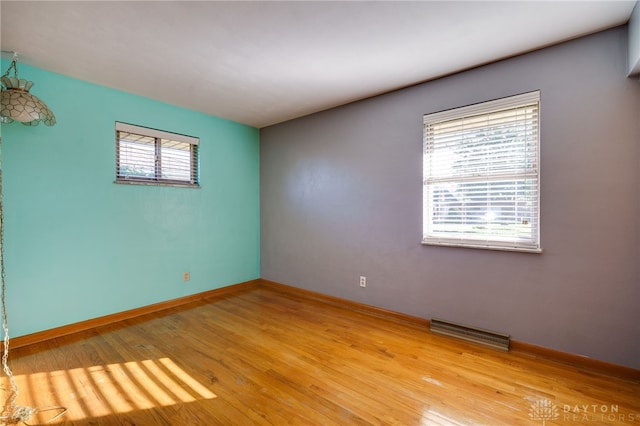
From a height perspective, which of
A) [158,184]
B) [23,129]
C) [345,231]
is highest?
[23,129]

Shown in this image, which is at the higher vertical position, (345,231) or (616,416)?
(345,231)

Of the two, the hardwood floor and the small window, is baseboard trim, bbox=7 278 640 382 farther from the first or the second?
the small window

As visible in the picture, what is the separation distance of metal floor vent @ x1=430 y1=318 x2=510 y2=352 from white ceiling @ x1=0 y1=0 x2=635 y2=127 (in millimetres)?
2492

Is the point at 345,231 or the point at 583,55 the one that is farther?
the point at 345,231

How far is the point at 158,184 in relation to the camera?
3506mm

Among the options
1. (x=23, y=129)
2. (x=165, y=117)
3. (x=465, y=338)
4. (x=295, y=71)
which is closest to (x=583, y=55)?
(x=295, y=71)

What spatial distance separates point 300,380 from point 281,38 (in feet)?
8.58

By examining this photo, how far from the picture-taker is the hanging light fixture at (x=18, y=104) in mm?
2242

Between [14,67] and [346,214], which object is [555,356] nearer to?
[346,214]

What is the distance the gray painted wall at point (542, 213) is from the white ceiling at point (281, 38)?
301mm

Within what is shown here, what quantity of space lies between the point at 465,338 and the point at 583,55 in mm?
2565

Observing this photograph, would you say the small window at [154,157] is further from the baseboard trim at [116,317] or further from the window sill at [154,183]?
the baseboard trim at [116,317]

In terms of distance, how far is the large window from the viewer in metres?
2.42

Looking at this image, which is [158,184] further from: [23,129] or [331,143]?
[331,143]
